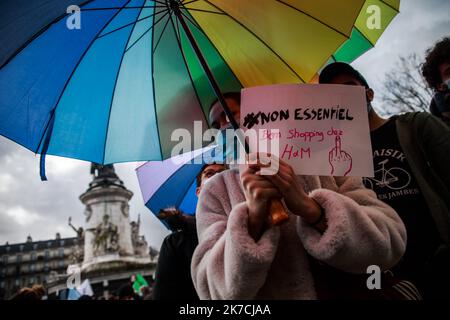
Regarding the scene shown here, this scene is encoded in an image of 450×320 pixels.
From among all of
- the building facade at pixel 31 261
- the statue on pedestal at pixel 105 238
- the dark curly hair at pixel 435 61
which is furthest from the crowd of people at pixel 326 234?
the building facade at pixel 31 261

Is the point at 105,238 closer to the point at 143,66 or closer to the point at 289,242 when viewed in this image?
the point at 143,66

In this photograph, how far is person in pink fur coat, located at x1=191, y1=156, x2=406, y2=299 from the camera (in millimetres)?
1027

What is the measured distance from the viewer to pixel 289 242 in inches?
46.7

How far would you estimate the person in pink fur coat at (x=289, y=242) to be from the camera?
103cm

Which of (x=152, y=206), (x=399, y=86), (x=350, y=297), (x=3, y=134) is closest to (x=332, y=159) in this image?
(x=350, y=297)

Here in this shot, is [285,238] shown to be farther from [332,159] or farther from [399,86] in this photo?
[399,86]

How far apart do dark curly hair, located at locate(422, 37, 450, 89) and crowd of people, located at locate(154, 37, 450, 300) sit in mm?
723

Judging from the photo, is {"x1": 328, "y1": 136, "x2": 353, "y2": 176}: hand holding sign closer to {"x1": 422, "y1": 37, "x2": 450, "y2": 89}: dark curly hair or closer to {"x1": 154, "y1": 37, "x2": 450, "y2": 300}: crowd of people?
{"x1": 154, "y1": 37, "x2": 450, "y2": 300}: crowd of people

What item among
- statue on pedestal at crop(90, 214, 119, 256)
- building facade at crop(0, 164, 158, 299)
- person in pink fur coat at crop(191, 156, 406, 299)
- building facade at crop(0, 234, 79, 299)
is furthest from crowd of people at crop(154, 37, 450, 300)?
building facade at crop(0, 234, 79, 299)

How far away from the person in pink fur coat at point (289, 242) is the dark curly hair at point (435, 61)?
1.48m

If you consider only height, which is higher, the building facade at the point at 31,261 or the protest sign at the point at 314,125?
the building facade at the point at 31,261

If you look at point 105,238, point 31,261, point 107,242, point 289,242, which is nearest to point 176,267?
point 289,242

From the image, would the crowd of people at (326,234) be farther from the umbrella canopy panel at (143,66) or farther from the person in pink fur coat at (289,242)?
the umbrella canopy panel at (143,66)
